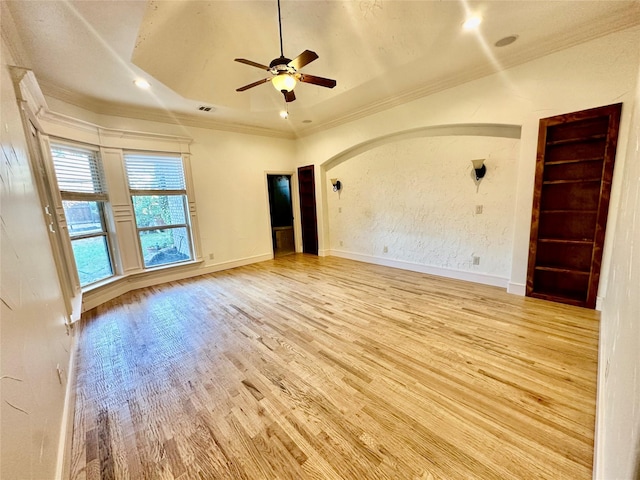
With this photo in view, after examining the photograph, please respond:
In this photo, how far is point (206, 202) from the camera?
514 cm

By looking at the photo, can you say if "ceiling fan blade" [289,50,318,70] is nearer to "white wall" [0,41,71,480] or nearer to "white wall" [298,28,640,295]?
"white wall" [0,41,71,480]

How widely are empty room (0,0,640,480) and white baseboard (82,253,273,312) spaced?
37 millimetres

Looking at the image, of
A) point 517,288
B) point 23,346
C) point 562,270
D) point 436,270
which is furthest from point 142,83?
point 562,270

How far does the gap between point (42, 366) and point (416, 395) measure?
90.0 inches

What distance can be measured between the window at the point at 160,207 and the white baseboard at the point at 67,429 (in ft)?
9.06

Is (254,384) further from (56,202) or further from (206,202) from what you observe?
(206,202)

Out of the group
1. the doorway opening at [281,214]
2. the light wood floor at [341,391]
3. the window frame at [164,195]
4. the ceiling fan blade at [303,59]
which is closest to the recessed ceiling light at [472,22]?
the ceiling fan blade at [303,59]

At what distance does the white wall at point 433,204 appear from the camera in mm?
3697

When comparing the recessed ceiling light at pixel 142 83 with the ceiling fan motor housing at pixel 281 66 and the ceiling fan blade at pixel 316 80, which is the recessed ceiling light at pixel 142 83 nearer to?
the ceiling fan motor housing at pixel 281 66

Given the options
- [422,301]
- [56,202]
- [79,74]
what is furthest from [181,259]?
[422,301]

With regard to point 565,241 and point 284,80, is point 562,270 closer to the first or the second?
point 565,241

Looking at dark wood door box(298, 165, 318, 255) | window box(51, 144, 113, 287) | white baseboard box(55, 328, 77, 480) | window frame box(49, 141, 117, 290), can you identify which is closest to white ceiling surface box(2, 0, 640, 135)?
window frame box(49, 141, 117, 290)

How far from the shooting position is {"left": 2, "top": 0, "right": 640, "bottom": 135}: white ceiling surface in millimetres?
2348

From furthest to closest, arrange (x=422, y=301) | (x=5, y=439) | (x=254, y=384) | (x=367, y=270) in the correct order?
(x=367, y=270), (x=422, y=301), (x=254, y=384), (x=5, y=439)
